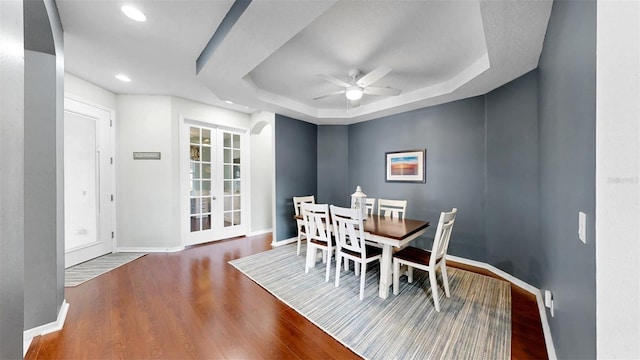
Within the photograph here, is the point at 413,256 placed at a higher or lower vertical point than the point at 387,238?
lower

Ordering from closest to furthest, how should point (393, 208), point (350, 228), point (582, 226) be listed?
point (582, 226) → point (350, 228) → point (393, 208)

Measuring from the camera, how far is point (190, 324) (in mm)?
1976

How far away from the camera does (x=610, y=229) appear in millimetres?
547

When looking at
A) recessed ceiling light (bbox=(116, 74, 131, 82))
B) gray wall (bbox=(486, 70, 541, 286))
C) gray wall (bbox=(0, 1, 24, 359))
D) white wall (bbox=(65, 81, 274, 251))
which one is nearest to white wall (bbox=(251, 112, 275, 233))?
white wall (bbox=(65, 81, 274, 251))

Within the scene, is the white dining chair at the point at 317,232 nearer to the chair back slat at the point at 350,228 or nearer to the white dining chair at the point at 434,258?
the chair back slat at the point at 350,228

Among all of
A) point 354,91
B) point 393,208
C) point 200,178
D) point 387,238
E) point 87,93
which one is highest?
point 87,93

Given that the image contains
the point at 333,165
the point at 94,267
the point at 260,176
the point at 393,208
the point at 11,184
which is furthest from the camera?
the point at 260,176

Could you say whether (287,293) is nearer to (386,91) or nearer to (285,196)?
(285,196)

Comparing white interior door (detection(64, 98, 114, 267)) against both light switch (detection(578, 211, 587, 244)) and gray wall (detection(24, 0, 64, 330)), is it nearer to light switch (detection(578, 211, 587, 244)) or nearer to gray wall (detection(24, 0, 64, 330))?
gray wall (detection(24, 0, 64, 330))

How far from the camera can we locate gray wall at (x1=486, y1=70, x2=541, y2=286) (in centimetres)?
255

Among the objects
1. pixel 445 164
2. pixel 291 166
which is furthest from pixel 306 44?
pixel 445 164

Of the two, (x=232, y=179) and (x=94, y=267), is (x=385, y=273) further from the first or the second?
(x=94, y=267)

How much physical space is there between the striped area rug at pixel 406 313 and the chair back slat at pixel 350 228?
0.49 metres

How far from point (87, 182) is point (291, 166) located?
3166 mm
